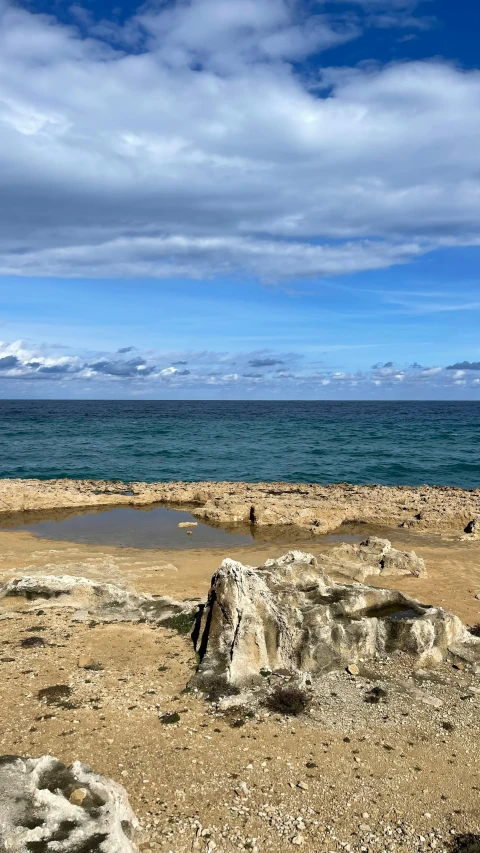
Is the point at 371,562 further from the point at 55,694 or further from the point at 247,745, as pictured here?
the point at 55,694

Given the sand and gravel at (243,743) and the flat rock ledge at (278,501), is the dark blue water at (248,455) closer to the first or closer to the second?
the flat rock ledge at (278,501)

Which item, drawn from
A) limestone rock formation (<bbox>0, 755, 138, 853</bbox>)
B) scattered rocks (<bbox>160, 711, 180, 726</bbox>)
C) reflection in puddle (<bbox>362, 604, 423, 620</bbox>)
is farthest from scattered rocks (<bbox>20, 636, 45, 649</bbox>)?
reflection in puddle (<bbox>362, 604, 423, 620</bbox>)

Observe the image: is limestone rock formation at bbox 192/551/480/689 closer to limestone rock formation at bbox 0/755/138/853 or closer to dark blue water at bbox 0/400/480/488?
limestone rock formation at bbox 0/755/138/853

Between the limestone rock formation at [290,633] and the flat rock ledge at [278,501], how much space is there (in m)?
17.3

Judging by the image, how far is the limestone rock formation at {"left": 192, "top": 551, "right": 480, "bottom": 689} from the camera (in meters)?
14.6

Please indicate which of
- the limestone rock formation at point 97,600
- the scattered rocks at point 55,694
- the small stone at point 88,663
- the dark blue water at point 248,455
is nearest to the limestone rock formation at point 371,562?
the limestone rock formation at point 97,600

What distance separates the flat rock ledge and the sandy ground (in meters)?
19.2

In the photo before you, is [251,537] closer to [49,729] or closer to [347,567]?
[347,567]

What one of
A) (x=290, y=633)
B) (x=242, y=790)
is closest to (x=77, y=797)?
(x=242, y=790)

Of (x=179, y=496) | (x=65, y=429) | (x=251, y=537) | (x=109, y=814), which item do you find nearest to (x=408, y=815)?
(x=109, y=814)

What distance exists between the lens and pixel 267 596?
15508mm

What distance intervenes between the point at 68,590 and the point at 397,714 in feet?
37.7

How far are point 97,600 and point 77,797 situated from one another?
33.8 feet

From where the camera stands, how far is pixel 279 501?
38469 millimetres
